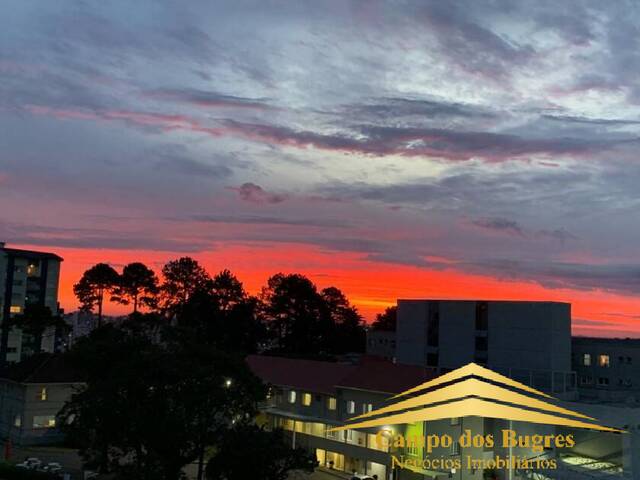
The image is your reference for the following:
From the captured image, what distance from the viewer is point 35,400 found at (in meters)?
60.8

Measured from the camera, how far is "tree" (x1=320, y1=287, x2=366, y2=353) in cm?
12475

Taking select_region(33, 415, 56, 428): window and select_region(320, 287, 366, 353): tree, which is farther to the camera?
Answer: select_region(320, 287, 366, 353): tree

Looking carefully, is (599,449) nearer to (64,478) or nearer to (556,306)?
(556,306)

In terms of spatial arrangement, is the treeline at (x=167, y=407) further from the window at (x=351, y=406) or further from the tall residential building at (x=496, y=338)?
the tall residential building at (x=496, y=338)

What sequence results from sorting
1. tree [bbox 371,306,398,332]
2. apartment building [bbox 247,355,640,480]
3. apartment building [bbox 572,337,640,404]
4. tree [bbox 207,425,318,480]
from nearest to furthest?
tree [bbox 207,425,318,480] < apartment building [bbox 247,355,640,480] < apartment building [bbox 572,337,640,404] < tree [bbox 371,306,398,332]

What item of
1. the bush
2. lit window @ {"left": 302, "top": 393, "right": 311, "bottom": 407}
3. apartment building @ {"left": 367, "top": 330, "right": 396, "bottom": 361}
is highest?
apartment building @ {"left": 367, "top": 330, "right": 396, "bottom": 361}

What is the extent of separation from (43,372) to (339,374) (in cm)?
2955

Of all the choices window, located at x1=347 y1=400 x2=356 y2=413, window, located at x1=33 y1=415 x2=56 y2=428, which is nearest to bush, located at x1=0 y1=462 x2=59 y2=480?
window, located at x1=33 y1=415 x2=56 y2=428

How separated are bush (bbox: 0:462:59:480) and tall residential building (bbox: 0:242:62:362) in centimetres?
7007

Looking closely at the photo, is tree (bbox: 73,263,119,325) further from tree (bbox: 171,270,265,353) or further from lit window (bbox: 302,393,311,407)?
lit window (bbox: 302,393,311,407)

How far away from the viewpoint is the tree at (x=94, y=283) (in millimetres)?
108188

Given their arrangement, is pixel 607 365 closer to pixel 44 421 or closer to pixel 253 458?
pixel 253 458

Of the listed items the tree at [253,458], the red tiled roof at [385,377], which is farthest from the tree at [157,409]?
the red tiled roof at [385,377]

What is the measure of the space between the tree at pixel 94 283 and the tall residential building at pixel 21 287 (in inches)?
491
